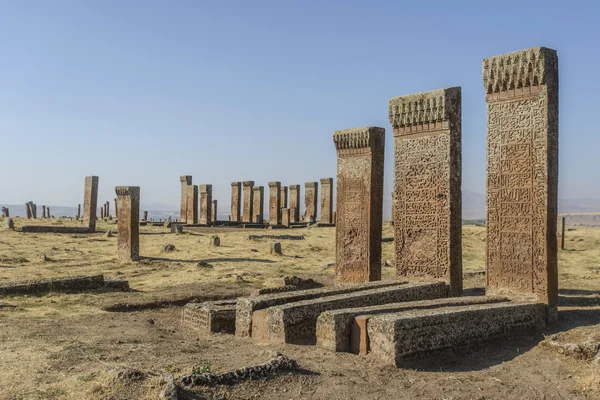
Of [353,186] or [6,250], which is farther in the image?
[6,250]

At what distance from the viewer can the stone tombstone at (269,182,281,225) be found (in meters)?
37.8

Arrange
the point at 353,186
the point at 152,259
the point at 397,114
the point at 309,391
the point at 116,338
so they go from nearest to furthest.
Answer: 1. the point at 309,391
2. the point at 116,338
3. the point at 397,114
4. the point at 353,186
5. the point at 152,259

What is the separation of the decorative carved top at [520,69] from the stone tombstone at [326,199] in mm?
25447

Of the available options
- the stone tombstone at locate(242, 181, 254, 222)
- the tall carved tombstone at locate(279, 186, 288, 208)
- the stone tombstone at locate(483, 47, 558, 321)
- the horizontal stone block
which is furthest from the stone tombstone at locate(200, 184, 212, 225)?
the horizontal stone block

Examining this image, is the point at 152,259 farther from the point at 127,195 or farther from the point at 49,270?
the point at 49,270

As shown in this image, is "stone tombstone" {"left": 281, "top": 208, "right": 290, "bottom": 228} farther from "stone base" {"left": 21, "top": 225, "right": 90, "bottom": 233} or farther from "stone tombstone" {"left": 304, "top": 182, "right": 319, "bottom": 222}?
"stone base" {"left": 21, "top": 225, "right": 90, "bottom": 233}

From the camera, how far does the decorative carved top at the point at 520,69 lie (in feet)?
27.3

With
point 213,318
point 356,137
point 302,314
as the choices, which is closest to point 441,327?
point 302,314

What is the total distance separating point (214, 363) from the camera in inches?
237

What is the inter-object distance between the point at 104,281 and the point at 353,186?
5650 millimetres

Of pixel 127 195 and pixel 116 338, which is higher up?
pixel 127 195

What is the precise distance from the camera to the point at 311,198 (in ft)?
126

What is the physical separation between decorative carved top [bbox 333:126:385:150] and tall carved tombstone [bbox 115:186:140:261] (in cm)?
873

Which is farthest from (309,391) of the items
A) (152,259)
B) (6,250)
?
(6,250)
